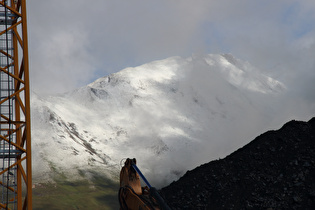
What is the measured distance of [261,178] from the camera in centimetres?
4109

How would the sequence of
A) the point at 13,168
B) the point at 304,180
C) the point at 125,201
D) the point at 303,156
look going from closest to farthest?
the point at 13,168 → the point at 125,201 → the point at 304,180 → the point at 303,156

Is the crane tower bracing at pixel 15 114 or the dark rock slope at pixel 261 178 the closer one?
the crane tower bracing at pixel 15 114

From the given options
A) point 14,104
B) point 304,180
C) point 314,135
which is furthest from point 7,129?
point 314,135

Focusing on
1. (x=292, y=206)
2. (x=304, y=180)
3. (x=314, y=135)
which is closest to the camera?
(x=292, y=206)

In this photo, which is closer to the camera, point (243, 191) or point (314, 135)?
point (243, 191)

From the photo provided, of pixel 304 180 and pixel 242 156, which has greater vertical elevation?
pixel 242 156

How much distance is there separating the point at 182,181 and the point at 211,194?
16.9 feet

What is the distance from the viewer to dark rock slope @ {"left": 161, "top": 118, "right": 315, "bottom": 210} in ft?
123

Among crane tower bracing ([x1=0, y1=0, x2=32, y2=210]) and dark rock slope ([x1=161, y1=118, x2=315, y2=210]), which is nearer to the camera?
crane tower bracing ([x1=0, y1=0, x2=32, y2=210])

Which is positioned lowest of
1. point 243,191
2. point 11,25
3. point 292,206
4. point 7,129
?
point 292,206

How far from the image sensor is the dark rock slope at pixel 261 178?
37625mm

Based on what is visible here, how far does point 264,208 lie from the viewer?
3694 centimetres

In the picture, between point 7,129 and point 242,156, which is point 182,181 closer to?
point 242,156

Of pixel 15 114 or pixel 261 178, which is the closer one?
pixel 15 114
